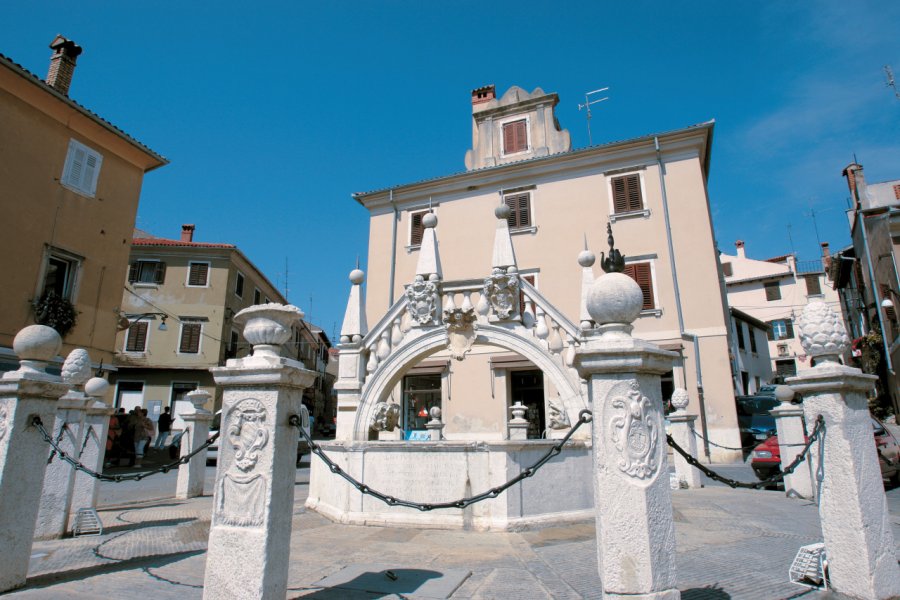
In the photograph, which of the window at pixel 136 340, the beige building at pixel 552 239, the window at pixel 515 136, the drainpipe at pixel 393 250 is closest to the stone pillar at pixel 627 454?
the beige building at pixel 552 239

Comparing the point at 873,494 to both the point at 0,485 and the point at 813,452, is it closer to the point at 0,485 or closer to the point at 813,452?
the point at 813,452

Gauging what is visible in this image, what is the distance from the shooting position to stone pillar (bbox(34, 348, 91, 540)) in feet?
20.9

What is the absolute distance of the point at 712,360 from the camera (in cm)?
1758

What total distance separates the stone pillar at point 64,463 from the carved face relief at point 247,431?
3.68 meters

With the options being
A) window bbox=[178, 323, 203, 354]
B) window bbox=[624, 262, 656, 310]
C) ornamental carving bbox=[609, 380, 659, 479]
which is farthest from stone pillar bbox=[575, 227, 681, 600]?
window bbox=[178, 323, 203, 354]

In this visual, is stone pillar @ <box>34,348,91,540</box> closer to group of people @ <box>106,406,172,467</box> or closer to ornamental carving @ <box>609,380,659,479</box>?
ornamental carving @ <box>609,380,659,479</box>

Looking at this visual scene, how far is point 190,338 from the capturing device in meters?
29.5

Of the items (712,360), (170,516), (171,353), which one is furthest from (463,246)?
(171,353)

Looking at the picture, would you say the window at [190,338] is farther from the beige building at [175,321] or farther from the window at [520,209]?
the window at [520,209]

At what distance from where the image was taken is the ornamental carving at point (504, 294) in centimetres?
779

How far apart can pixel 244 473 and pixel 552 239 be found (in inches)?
723

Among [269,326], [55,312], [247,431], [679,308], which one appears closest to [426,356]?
[269,326]

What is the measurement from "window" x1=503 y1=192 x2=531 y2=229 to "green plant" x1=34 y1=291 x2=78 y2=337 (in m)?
15.7

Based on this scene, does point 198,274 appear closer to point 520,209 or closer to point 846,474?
point 520,209
